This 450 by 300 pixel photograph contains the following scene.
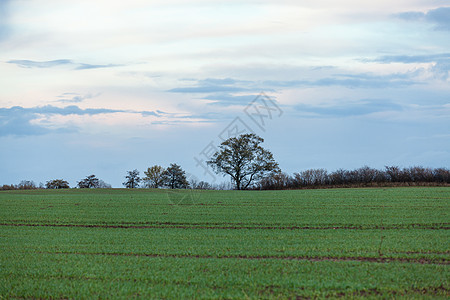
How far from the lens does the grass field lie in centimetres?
1108

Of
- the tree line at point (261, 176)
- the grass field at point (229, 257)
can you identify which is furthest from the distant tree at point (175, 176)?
the grass field at point (229, 257)

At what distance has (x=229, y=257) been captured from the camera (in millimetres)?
15102

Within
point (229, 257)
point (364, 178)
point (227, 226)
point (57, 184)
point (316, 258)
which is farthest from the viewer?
point (57, 184)

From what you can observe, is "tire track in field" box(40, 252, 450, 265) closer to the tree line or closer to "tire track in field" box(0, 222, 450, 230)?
"tire track in field" box(0, 222, 450, 230)

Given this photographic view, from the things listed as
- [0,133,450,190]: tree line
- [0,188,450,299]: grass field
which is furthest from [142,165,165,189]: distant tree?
[0,188,450,299]: grass field

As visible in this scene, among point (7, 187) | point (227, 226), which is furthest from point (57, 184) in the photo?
point (227, 226)

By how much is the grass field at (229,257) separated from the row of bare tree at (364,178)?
3628cm

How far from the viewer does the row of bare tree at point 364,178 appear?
61.4 m

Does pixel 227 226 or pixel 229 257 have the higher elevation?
pixel 227 226

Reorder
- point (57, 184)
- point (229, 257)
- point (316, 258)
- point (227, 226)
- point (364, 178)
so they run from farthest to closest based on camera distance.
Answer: point (57, 184)
point (364, 178)
point (227, 226)
point (229, 257)
point (316, 258)

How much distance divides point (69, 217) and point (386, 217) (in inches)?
767

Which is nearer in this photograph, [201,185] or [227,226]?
[227,226]

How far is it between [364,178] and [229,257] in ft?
176

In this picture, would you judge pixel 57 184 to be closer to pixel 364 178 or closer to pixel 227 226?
pixel 364 178
